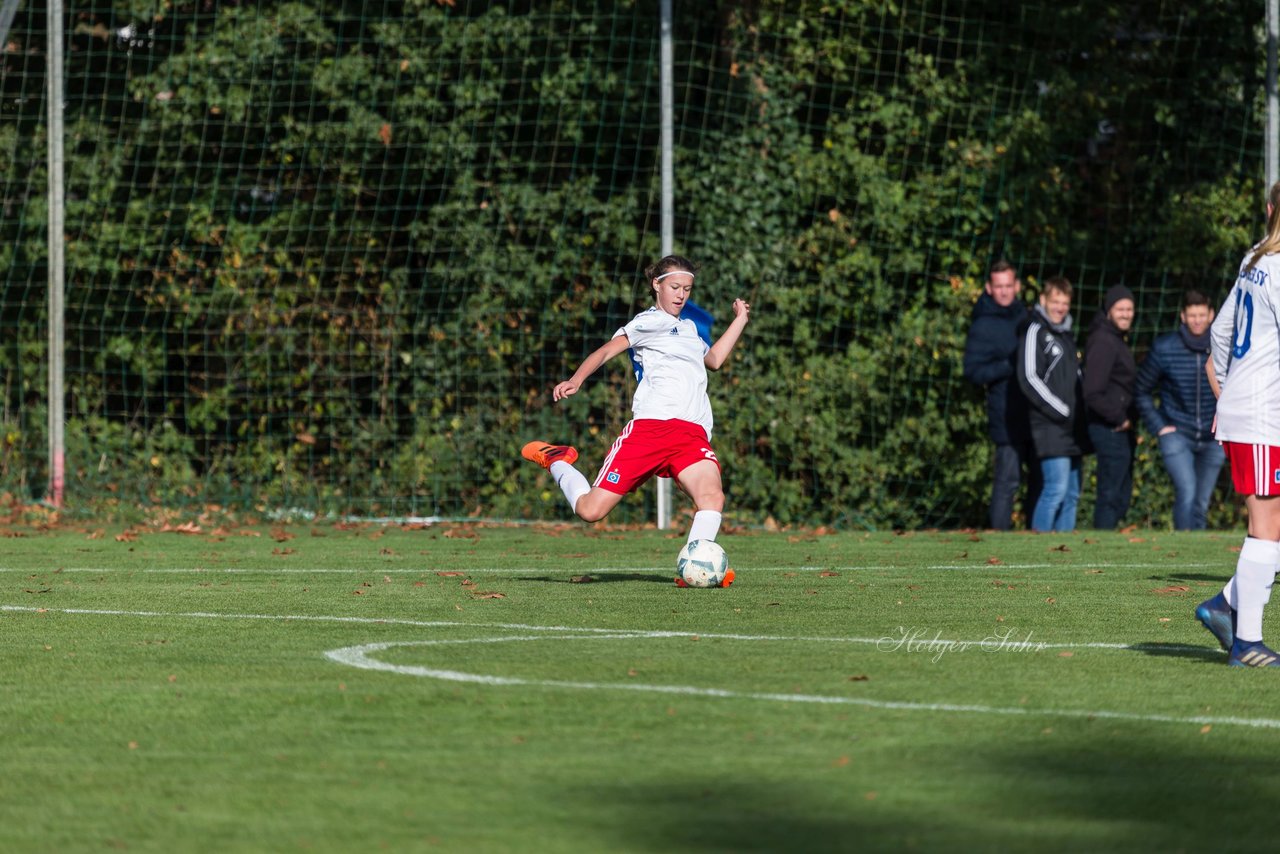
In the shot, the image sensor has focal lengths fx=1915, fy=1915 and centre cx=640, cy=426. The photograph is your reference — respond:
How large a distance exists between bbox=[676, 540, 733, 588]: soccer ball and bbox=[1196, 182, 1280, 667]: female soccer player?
3.00 meters

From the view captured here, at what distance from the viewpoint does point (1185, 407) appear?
13.9 metres

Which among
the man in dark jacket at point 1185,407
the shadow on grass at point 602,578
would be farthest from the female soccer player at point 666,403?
the man in dark jacket at point 1185,407

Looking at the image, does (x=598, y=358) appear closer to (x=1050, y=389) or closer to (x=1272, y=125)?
(x=1050, y=389)

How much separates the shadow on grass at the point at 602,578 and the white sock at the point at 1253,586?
3.66 m

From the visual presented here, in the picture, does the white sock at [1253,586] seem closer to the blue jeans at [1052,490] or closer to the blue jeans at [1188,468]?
the blue jeans at [1052,490]

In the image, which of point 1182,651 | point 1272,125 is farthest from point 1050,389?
point 1182,651

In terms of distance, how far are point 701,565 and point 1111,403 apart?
19.3 feet

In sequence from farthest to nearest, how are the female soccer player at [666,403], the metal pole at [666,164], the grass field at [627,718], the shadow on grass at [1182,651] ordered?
1. the metal pole at [666,164]
2. the female soccer player at [666,403]
3. the shadow on grass at [1182,651]
4. the grass field at [627,718]

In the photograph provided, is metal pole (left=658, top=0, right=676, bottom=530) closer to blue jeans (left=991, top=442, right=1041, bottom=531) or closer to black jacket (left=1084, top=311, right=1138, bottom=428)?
blue jeans (left=991, top=442, right=1041, bottom=531)

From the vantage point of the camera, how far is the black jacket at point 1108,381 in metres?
13.8

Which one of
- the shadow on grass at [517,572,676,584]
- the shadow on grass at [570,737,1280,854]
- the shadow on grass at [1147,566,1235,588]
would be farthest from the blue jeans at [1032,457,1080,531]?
the shadow on grass at [570,737,1280,854]

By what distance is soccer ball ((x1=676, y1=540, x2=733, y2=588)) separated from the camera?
8.85 metres

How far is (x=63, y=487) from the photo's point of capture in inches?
616

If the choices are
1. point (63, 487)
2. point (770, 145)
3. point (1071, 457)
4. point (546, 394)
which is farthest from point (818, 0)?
point (63, 487)
